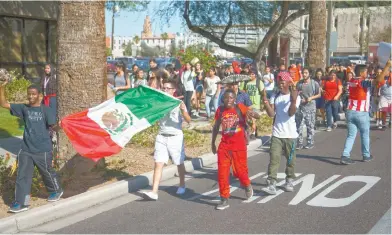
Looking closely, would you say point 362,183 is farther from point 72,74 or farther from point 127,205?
point 72,74

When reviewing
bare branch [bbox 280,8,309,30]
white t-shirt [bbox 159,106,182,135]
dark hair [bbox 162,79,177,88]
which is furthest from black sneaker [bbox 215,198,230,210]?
bare branch [bbox 280,8,309,30]

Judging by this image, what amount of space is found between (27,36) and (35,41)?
0.47m

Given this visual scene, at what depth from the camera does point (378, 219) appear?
7031 mm

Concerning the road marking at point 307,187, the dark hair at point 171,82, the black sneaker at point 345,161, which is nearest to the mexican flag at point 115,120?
the dark hair at point 171,82

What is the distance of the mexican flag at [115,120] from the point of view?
7777 millimetres

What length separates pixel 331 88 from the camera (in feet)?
53.6

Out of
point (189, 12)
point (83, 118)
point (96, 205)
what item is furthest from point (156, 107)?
point (189, 12)

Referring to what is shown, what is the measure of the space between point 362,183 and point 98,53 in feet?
15.0

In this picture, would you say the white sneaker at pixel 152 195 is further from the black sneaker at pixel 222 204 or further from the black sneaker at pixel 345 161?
the black sneaker at pixel 345 161

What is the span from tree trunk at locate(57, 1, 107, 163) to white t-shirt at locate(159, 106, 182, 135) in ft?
4.94

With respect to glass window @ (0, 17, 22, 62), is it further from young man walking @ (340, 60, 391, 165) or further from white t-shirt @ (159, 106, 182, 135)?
white t-shirt @ (159, 106, 182, 135)

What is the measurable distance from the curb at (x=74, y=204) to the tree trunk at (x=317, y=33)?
11.0 metres

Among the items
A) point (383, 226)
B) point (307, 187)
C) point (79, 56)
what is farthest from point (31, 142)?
point (383, 226)

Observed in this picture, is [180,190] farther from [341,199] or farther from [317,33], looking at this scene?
Result: [317,33]
